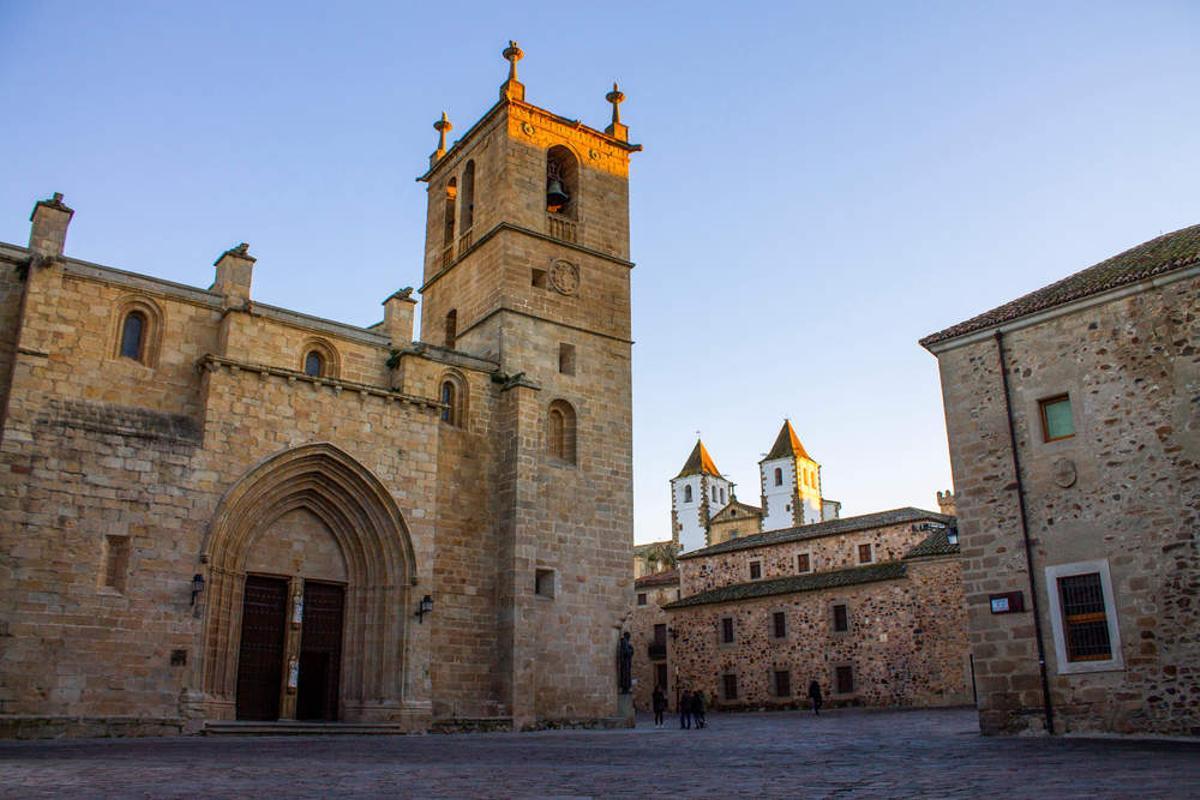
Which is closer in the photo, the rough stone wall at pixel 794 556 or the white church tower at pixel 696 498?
the rough stone wall at pixel 794 556

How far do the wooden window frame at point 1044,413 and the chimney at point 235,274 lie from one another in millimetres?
15338

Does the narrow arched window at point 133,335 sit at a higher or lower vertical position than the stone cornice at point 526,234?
lower

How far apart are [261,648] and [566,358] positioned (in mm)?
10242

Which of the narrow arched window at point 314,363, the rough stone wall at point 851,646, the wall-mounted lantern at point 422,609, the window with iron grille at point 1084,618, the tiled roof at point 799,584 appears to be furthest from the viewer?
the tiled roof at point 799,584

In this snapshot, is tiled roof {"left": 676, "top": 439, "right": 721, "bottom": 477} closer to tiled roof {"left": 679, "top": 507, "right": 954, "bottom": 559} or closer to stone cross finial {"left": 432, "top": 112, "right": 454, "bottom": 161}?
tiled roof {"left": 679, "top": 507, "right": 954, "bottom": 559}

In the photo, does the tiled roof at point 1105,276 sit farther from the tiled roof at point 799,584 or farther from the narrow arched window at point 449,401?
the tiled roof at point 799,584

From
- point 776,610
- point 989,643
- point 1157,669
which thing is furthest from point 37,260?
point 776,610

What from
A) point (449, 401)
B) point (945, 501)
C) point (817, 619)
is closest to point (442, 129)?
point (449, 401)

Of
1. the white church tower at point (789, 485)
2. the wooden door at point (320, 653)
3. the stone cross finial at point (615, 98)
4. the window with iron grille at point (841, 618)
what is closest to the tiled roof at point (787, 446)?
the white church tower at point (789, 485)

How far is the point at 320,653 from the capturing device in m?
20.3

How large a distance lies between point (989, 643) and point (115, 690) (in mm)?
14106

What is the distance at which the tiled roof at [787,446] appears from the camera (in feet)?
245

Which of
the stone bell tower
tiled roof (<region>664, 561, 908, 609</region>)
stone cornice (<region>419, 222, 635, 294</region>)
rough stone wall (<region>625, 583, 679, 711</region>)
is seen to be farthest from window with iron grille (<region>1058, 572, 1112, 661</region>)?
rough stone wall (<region>625, 583, 679, 711</region>)

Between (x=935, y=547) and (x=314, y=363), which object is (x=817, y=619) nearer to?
(x=935, y=547)
